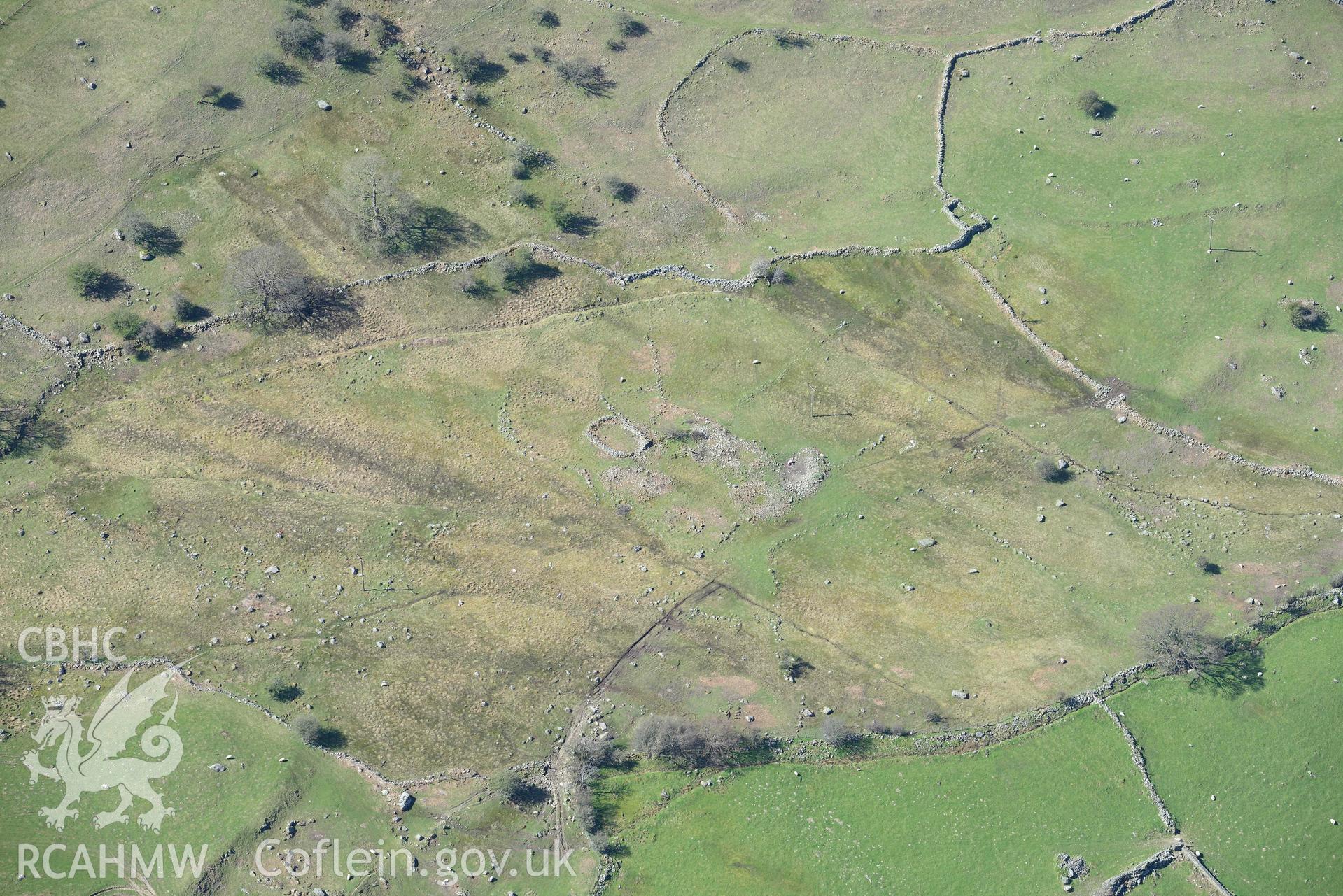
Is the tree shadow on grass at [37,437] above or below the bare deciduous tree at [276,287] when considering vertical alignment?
below

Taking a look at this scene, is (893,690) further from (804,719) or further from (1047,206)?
(1047,206)

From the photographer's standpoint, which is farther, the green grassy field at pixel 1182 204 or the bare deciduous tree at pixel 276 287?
the bare deciduous tree at pixel 276 287

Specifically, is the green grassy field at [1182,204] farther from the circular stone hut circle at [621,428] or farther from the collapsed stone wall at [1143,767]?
the circular stone hut circle at [621,428]

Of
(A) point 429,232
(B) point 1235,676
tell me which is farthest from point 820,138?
(B) point 1235,676

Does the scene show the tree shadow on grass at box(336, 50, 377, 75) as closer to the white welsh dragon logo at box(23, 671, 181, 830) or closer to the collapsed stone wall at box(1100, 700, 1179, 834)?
the white welsh dragon logo at box(23, 671, 181, 830)

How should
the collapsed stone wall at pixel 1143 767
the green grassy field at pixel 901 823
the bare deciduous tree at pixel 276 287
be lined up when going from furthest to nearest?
the bare deciduous tree at pixel 276 287 < the collapsed stone wall at pixel 1143 767 < the green grassy field at pixel 901 823

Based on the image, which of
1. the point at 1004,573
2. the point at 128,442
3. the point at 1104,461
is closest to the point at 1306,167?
the point at 1104,461

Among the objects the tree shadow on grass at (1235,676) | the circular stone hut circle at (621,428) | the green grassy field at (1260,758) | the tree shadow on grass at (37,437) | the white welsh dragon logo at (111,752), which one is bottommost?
the green grassy field at (1260,758)

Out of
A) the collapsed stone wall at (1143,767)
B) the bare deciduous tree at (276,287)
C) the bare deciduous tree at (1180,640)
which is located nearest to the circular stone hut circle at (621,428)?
the bare deciduous tree at (276,287)
